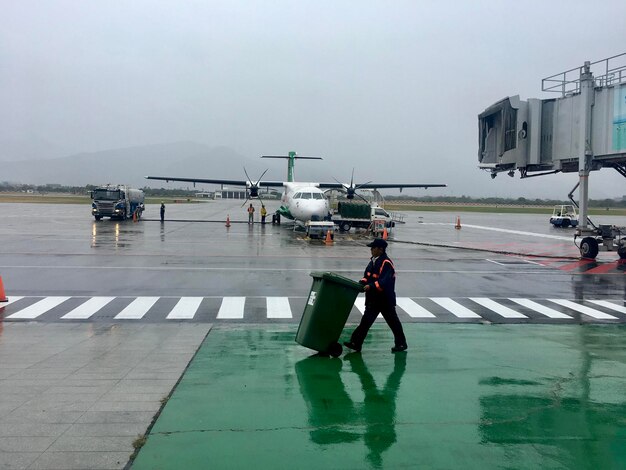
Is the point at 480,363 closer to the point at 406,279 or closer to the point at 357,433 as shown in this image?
the point at 357,433

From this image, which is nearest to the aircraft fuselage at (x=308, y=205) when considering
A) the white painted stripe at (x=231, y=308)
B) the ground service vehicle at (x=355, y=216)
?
the ground service vehicle at (x=355, y=216)

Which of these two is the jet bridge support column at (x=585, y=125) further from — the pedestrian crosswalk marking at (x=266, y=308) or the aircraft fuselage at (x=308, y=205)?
the aircraft fuselage at (x=308, y=205)

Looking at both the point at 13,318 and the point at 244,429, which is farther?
the point at 13,318

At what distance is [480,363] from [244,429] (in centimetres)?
392

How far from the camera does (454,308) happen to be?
12781mm

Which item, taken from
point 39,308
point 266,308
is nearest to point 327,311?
point 266,308

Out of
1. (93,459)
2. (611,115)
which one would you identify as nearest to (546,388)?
(93,459)

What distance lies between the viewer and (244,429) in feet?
18.2

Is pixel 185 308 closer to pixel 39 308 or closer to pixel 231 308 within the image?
pixel 231 308

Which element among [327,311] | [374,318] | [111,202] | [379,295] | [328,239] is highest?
[111,202]

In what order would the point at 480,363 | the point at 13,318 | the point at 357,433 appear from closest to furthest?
the point at 357,433
the point at 480,363
the point at 13,318

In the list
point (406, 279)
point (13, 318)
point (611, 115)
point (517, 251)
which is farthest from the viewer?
point (517, 251)

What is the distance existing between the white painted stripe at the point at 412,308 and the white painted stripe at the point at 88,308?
250 inches

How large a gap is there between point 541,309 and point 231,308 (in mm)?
6627
